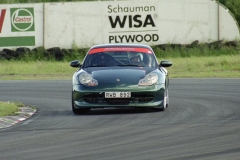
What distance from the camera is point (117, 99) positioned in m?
14.7

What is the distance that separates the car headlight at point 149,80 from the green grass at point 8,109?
2.34 metres

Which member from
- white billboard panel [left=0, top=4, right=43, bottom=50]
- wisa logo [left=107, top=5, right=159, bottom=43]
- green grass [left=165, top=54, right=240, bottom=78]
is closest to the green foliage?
wisa logo [left=107, top=5, right=159, bottom=43]

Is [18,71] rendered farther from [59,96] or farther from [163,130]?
[163,130]

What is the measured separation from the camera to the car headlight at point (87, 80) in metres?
14.9

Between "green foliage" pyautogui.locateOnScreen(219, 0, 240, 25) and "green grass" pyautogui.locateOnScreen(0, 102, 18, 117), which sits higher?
"green foliage" pyautogui.locateOnScreen(219, 0, 240, 25)

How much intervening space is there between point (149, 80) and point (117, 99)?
68 cm

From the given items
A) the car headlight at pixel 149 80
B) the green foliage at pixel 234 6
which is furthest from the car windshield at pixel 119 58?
the green foliage at pixel 234 6

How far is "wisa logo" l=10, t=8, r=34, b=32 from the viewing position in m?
36.2

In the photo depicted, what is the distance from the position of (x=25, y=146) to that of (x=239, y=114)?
4786 mm

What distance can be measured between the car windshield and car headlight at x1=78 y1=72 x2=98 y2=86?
2.87 feet

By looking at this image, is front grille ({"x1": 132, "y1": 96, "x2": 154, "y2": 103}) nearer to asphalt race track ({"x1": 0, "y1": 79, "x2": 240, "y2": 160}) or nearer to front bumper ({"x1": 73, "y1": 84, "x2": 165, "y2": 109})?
front bumper ({"x1": 73, "y1": 84, "x2": 165, "y2": 109})

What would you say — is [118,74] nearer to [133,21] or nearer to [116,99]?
[116,99]

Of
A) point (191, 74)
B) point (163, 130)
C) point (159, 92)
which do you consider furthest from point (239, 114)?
point (191, 74)

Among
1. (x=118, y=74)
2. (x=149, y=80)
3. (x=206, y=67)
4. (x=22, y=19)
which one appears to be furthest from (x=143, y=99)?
(x=22, y=19)
